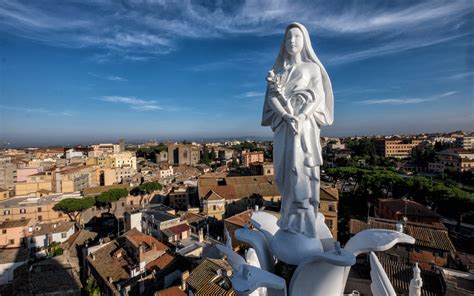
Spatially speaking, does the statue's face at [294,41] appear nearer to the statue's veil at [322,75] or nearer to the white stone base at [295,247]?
the statue's veil at [322,75]

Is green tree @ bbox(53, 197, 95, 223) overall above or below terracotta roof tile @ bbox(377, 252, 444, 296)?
below

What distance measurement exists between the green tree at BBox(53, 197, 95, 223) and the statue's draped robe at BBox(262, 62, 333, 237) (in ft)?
Answer: 114

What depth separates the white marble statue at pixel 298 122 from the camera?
3.73 m

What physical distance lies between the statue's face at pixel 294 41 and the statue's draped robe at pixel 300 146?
0.22m

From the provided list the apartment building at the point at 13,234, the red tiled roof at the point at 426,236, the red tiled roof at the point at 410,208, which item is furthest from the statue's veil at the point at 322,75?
the apartment building at the point at 13,234

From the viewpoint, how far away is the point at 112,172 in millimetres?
51781

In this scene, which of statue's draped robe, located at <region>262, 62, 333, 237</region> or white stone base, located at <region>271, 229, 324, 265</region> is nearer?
white stone base, located at <region>271, 229, 324, 265</region>

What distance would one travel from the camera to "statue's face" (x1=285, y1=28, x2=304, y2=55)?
3967 mm

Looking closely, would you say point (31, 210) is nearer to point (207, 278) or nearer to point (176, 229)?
point (176, 229)

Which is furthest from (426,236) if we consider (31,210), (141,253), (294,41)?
(31,210)

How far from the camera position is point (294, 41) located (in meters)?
3.97

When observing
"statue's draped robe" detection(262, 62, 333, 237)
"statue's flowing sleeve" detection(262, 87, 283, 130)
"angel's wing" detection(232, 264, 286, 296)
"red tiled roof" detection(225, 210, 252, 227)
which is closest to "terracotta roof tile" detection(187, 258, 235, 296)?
"red tiled roof" detection(225, 210, 252, 227)

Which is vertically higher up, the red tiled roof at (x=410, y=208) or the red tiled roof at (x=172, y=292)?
the red tiled roof at (x=410, y=208)

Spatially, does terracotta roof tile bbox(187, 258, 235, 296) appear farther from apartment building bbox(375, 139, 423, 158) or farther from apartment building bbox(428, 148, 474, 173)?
apartment building bbox(375, 139, 423, 158)
